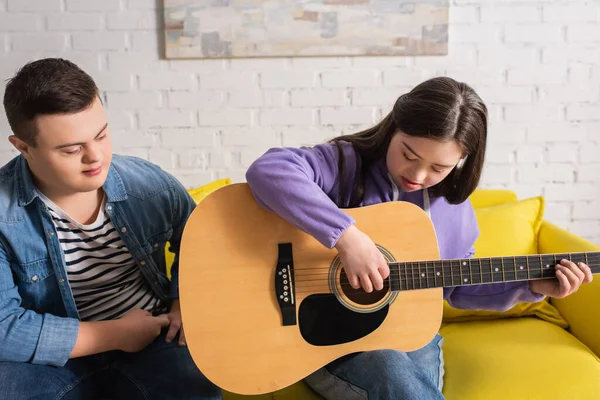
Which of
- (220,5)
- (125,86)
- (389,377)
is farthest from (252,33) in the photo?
(389,377)

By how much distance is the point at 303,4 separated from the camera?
2.20 meters

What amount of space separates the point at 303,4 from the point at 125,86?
0.77m

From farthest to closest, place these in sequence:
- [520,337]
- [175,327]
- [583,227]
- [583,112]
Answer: [583,227] < [583,112] < [520,337] < [175,327]

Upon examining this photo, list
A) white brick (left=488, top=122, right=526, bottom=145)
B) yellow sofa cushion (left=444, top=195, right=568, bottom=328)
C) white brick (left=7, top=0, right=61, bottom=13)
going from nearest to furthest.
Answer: yellow sofa cushion (left=444, top=195, right=568, bottom=328)
white brick (left=7, top=0, right=61, bottom=13)
white brick (left=488, top=122, right=526, bottom=145)

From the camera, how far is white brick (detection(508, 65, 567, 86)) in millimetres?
2326

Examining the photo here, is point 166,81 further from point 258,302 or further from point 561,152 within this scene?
point 561,152

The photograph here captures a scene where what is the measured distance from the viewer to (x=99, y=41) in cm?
220

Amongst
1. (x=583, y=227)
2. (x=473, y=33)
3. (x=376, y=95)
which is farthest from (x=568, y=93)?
(x=376, y=95)

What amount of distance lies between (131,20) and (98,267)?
3.86 feet

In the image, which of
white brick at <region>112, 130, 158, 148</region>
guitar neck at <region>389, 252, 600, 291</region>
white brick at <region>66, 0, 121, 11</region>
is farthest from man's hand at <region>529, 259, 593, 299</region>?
white brick at <region>66, 0, 121, 11</region>

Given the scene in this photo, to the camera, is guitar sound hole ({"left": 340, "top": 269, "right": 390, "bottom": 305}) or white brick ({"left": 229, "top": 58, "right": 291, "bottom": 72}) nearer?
guitar sound hole ({"left": 340, "top": 269, "right": 390, "bottom": 305})

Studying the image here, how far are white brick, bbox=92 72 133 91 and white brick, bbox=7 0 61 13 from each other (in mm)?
302

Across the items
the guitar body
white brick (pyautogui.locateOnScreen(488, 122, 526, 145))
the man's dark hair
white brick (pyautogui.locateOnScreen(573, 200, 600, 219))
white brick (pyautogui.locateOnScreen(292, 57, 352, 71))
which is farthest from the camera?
→ white brick (pyautogui.locateOnScreen(573, 200, 600, 219))

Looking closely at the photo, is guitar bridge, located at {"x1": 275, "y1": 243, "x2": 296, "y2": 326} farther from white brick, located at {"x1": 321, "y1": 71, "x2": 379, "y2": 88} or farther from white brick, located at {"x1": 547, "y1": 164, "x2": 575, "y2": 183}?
white brick, located at {"x1": 547, "y1": 164, "x2": 575, "y2": 183}
